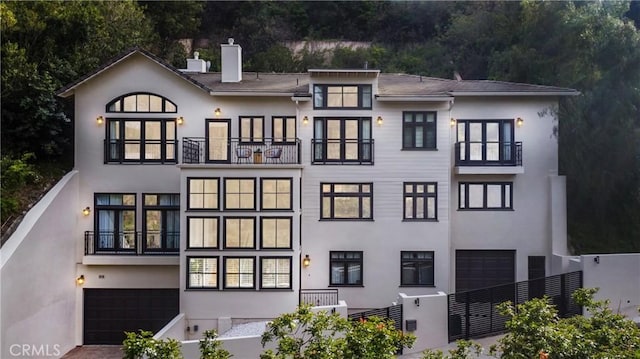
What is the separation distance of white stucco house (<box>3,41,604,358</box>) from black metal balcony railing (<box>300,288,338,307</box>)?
0.07 meters

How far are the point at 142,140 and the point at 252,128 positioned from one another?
383 cm

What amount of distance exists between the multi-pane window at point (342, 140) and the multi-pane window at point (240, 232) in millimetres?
3109

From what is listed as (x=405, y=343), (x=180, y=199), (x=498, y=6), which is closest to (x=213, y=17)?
(x=498, y=6)

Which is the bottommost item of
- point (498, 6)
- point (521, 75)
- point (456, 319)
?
point (456, 319)

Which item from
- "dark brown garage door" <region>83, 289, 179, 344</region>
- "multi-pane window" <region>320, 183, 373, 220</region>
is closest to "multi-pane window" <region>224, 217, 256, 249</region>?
"multi-pane window" <region>320, 183, 373, 220</region>

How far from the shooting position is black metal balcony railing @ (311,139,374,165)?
17547mm

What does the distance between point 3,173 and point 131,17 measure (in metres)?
12.5

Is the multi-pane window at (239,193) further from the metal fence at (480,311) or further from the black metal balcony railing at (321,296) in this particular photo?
the metal fence at (480,311)

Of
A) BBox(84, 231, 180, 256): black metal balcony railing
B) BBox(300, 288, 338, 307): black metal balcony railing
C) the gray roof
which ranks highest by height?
the gray roof

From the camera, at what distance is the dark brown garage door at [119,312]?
17641 mm

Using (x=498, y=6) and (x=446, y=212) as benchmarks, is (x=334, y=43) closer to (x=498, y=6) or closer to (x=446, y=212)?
(x=498, y=6)

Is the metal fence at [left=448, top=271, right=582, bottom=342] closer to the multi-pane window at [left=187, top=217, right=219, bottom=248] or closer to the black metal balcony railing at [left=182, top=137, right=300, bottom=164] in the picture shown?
the black metal balcony railing at [left=182, top=137, right=300, bottom=164]

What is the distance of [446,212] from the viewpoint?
1727 centimetres

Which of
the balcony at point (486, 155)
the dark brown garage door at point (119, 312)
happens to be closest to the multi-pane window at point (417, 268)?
the balcony at point (486, 155)
